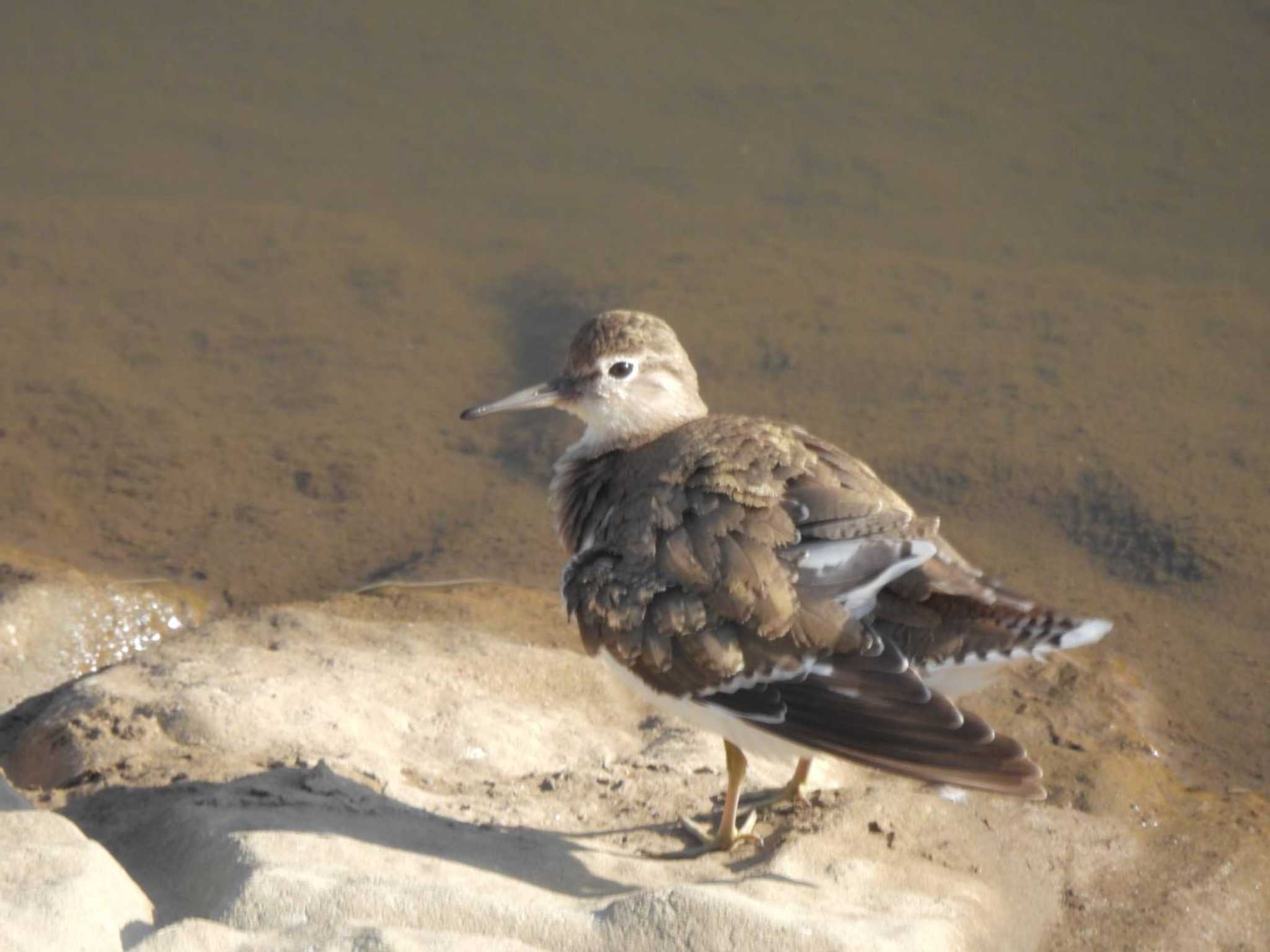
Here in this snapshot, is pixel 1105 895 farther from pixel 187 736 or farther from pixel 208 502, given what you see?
pixel 208 502

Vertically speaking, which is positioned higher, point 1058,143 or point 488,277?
point 1058,143

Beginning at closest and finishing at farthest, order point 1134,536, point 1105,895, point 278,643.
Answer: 1. point 1105,895
2. point 278,643
3. point 1134,536

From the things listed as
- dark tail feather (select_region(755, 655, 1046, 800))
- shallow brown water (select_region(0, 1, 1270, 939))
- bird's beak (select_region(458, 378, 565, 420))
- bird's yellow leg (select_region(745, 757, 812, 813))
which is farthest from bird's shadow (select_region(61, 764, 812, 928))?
shallow brown water (select_region(0, 1, 1270, 939))

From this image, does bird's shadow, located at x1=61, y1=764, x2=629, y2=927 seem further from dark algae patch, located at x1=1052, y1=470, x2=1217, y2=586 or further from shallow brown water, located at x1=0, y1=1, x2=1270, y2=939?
dark algae patch, located at x1=1052, y1=470, x2=1217, y2=586

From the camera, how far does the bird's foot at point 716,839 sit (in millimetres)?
4148

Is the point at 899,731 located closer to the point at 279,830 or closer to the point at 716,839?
the point at 716,839

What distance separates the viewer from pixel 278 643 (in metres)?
5.58

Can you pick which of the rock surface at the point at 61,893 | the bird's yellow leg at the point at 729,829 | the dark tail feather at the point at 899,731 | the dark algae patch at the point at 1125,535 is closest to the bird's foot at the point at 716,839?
the bird's yellow leg at the point at 729,829

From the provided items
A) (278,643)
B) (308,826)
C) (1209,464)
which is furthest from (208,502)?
(1209,464)

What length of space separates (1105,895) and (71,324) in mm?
7350

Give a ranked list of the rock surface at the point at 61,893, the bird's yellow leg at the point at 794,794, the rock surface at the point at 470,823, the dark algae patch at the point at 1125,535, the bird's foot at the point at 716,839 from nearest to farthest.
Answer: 1. the rock surface at the point at 61,893
2. the rock surface at the point at 470,823
3. the bird's foot at the point at 716,839
4. the bird's yellow leg at the point at 794,794
5. the dark algae patch at the point at 1125,535

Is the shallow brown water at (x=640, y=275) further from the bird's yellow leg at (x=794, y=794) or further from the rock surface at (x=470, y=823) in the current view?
the bird's yellow leg at (x=794, y=794)

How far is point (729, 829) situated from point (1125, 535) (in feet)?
12.5

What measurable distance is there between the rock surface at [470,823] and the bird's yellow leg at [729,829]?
5 cm
